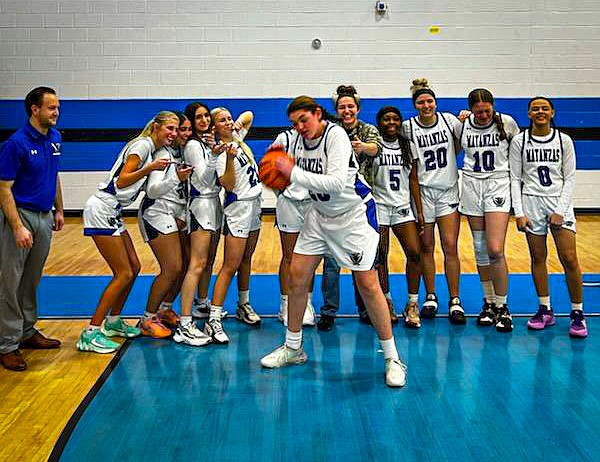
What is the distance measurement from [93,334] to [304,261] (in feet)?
5.09

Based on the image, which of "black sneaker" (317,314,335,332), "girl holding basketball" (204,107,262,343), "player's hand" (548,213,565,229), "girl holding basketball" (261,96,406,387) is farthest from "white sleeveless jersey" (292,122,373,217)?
"player's hand" (548,213,565,229)

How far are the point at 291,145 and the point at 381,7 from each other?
6950 mm

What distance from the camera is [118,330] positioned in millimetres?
5465

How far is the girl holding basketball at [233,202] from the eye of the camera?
528cm

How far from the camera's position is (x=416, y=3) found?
36.6 feet

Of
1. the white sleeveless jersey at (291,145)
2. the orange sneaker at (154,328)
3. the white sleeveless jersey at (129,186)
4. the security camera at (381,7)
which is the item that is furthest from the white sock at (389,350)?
the security camera at (381,7)

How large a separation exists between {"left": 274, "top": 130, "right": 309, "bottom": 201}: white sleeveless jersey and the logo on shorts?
1.69 ft

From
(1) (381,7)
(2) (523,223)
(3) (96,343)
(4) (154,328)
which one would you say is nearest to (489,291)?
(2) (523,223)

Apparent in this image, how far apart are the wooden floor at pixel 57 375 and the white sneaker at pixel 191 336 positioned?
495 mm

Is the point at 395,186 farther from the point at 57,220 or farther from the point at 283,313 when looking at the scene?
the point at 57,220

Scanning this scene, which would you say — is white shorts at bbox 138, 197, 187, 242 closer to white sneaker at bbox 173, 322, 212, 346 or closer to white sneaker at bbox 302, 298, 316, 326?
white sneaker at bbox 173, 322, 212, 346

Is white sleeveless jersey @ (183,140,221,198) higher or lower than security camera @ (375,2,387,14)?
lower

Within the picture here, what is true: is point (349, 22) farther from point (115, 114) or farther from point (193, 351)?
point (193, 351)

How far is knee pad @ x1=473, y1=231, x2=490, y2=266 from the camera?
5730 mm
